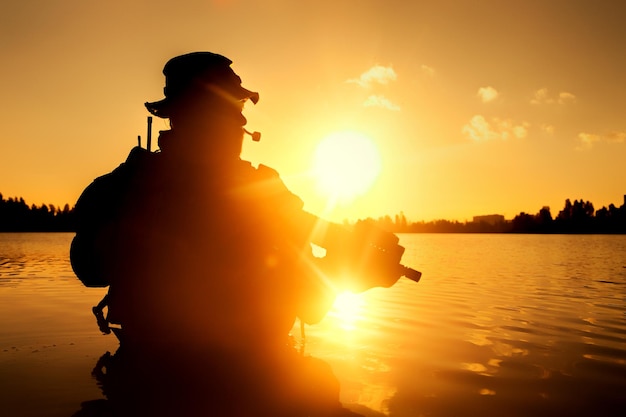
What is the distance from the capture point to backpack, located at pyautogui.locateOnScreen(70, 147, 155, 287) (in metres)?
3.10

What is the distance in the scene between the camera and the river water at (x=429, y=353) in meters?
5.18

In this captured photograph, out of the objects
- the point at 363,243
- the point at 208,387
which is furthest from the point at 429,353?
the point at 208,387

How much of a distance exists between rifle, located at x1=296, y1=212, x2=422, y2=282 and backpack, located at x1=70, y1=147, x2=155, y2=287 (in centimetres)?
149

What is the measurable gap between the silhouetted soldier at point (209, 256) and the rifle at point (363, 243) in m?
0.05

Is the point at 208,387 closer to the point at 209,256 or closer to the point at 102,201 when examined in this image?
the point at 209,256

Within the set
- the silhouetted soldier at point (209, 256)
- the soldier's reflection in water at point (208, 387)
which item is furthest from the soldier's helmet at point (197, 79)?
the soldier's reflection in water at point (208, 387)

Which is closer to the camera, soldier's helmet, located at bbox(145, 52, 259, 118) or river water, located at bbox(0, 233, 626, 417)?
soldier's helmet, located at bbox(145, 52, 259, 118)

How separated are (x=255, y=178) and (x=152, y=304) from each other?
1259 mm

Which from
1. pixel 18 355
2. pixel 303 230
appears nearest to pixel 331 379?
pixel 303 230

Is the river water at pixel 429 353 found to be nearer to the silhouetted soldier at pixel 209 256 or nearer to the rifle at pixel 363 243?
the silhouetted soldier at pixel 209 256

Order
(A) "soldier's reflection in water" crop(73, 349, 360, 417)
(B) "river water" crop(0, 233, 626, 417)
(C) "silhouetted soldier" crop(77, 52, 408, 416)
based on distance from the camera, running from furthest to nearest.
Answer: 1. (B) "river water" crop(0, 233, 626, 417)
2. (A) "soldier's reflection in water" crop(73, 349, 360, 417)
3. (C) "silhouetted soldier" crop(77, 52, 408, 416)

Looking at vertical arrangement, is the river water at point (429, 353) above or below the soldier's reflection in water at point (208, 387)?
below

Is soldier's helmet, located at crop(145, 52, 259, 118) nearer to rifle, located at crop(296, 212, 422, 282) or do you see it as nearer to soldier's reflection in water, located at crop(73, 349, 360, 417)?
rifle, located at crop(296, 212, 422, 282)

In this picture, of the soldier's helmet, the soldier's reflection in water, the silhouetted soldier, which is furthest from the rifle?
the soldier's helmet
